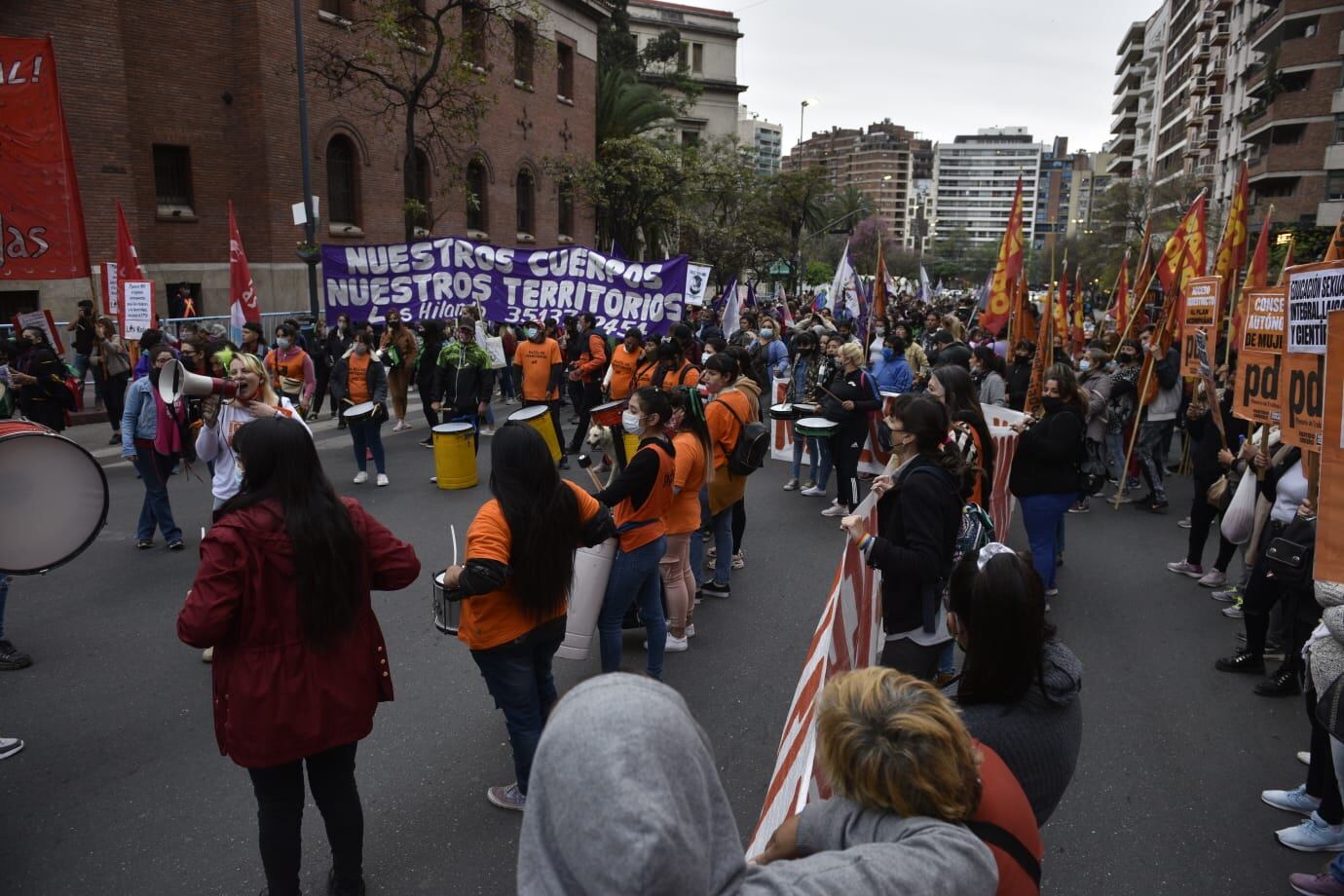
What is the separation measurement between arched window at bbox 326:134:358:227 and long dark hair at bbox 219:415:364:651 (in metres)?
23.3

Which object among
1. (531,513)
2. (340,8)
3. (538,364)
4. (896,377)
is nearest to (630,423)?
(531,513)

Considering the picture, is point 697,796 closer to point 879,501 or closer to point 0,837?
point 879,501

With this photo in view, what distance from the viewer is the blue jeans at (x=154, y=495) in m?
7.18

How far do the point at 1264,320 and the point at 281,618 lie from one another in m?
4.93

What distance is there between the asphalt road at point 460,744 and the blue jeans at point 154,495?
208 millimetres

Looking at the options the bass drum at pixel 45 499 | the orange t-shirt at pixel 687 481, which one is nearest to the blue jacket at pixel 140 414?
the bass drum at pixel 45 499

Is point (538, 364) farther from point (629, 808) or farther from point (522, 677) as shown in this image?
point (629, 808)

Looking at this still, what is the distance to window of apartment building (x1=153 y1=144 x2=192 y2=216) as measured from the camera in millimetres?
20984

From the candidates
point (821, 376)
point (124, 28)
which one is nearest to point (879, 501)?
point (821, 376)

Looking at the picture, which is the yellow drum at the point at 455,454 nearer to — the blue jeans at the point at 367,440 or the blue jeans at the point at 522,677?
the blue jeans at the point at 367,440

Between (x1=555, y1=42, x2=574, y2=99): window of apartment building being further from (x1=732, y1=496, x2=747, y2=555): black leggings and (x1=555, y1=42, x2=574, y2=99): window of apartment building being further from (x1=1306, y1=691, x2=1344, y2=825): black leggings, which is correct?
(x1=1306, y1=691, x2=1344, y2=825): black leggings

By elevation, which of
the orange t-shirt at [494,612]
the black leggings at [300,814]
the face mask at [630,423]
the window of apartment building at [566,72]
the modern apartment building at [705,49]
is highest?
the modern apartment building at [705,49]

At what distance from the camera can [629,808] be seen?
3.59 ft

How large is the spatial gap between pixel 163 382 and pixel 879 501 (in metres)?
5.22
